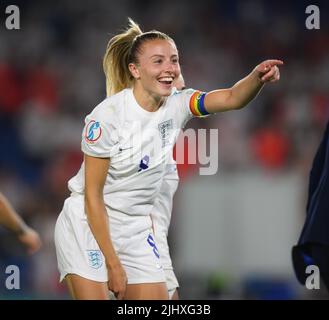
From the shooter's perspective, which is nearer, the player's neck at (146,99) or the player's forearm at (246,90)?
the player's forearm at (246,90)

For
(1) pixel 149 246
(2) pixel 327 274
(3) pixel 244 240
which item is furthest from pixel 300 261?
(3) pixel 244 240

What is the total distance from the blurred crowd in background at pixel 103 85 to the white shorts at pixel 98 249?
108 inches

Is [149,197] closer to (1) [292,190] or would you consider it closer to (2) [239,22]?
(1) [292,190]

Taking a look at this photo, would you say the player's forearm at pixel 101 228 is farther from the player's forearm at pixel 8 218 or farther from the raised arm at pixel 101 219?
the player's forearm at pixel 8 218

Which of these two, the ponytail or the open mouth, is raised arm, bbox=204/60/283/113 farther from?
the ponytail

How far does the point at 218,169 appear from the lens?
8188 mm

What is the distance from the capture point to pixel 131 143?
4.36 m

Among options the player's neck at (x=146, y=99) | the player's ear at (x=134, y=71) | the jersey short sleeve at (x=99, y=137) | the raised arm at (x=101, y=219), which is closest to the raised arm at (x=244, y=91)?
the player's neck at (x=146, y=99)

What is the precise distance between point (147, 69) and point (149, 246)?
83 cm

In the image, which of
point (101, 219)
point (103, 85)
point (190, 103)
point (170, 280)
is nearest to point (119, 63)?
point (190, 103)

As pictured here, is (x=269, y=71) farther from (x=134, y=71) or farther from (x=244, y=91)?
(x=134, y=71)

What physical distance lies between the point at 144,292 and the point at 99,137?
2.47 feet

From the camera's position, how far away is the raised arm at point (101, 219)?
4230mm

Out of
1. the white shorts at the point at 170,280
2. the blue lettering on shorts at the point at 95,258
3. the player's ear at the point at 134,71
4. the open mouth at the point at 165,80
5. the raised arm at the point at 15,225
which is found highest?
the player's ear at the point at 134,71
